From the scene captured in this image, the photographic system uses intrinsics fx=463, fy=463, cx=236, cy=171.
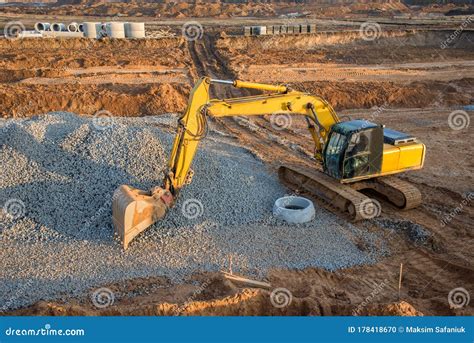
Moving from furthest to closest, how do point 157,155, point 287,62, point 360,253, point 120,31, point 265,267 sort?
point 120,31
point 287,62
point 157,155
point 360,253
point 265,267

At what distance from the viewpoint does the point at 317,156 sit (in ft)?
41.0

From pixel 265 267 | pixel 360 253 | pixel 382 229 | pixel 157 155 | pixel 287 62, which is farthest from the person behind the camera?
pixel 287 62

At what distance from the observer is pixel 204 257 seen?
9.34 m

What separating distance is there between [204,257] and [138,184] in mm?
2759

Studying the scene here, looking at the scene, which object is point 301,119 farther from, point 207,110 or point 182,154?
point 182,154

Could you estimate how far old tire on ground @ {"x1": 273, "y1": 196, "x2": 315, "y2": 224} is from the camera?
1073 centimetres

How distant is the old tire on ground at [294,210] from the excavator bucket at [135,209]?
8.66 ft

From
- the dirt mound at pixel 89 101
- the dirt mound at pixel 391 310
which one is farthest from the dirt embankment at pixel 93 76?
the dirt mound at pixel 391 310

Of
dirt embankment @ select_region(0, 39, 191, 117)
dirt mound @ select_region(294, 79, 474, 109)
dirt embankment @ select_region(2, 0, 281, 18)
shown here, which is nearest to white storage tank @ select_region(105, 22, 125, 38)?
dirt embankment @ select_region(0, 39, 191, 117)

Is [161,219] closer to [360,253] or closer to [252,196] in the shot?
[252,196]

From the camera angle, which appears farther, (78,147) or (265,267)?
(78,147)

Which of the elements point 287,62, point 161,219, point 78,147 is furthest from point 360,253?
point 287,62

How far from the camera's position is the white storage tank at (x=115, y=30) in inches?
1286

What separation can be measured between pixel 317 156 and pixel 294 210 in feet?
7.60
